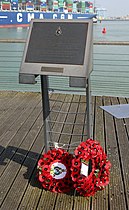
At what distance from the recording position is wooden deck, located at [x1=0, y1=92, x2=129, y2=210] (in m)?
2.05

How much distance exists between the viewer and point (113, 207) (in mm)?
1996

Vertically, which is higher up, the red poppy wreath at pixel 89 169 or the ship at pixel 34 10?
the red poppy wreath at pixel 89 169

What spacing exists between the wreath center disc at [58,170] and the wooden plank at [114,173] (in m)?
0.34

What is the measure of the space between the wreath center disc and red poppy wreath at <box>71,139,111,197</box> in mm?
106

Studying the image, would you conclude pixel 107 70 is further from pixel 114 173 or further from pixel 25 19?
pixel 25 19

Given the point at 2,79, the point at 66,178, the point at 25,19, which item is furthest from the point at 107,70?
the point at 25,19

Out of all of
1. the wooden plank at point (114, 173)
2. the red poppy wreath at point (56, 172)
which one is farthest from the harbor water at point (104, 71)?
the red poppy wreath at point (56, 172)

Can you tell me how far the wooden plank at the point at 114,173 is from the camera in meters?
2.05

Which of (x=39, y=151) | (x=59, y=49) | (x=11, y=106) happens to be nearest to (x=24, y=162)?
(x=39, y=151)

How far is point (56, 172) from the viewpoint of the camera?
6.98 ft

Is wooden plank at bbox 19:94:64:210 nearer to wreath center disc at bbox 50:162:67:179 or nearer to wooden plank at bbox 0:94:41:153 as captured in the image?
wreath center disc at bbox 50:162:67:179

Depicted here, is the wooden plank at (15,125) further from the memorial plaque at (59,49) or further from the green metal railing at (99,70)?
the memorial plaque at (59,49)

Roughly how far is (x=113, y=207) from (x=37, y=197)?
0.49 metres

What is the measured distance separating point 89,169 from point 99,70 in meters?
3.61
